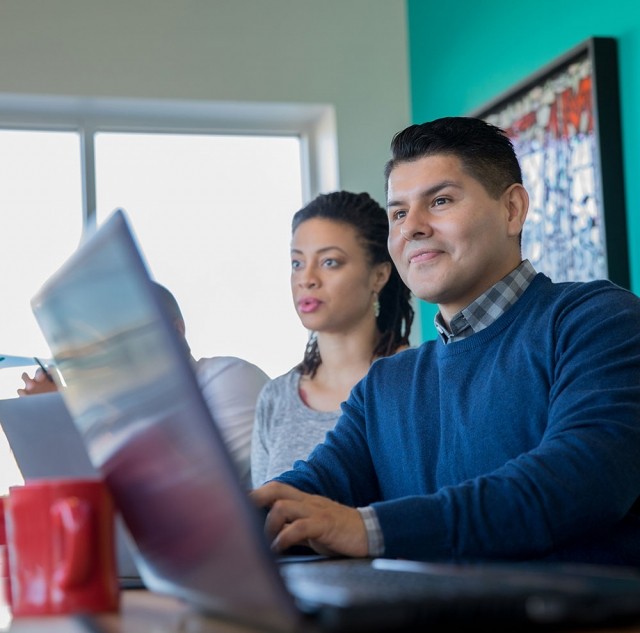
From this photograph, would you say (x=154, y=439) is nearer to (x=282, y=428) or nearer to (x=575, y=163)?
(x=282, y=428)

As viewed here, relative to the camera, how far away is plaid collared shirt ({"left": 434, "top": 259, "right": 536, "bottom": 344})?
1.51m

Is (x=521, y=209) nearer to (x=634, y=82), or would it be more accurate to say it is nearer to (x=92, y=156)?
(x=634, y=82)

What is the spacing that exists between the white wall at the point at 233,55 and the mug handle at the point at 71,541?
9.93ft

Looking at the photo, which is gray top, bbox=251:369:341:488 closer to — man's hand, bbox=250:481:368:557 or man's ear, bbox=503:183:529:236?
man's ear, bbox=503:183:529:236

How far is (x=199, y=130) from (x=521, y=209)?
100 inches

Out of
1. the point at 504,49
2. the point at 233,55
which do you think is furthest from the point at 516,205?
the point at 233,55

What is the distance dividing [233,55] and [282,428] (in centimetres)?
188

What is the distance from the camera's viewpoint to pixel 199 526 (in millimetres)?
663

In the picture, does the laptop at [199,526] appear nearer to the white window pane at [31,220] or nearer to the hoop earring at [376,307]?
the hoop earring at [376,307]

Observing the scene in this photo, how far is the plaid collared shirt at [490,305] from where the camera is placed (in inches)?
59.3

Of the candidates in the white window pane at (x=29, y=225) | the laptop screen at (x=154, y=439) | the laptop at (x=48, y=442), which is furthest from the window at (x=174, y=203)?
the laptop screen at (x=154, y=439)

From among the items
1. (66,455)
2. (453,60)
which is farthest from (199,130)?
(66,455)

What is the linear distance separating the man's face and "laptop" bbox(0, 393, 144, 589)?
0.59 metres

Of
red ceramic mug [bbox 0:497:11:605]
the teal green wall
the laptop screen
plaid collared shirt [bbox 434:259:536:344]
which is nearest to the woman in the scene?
the teal green wall
